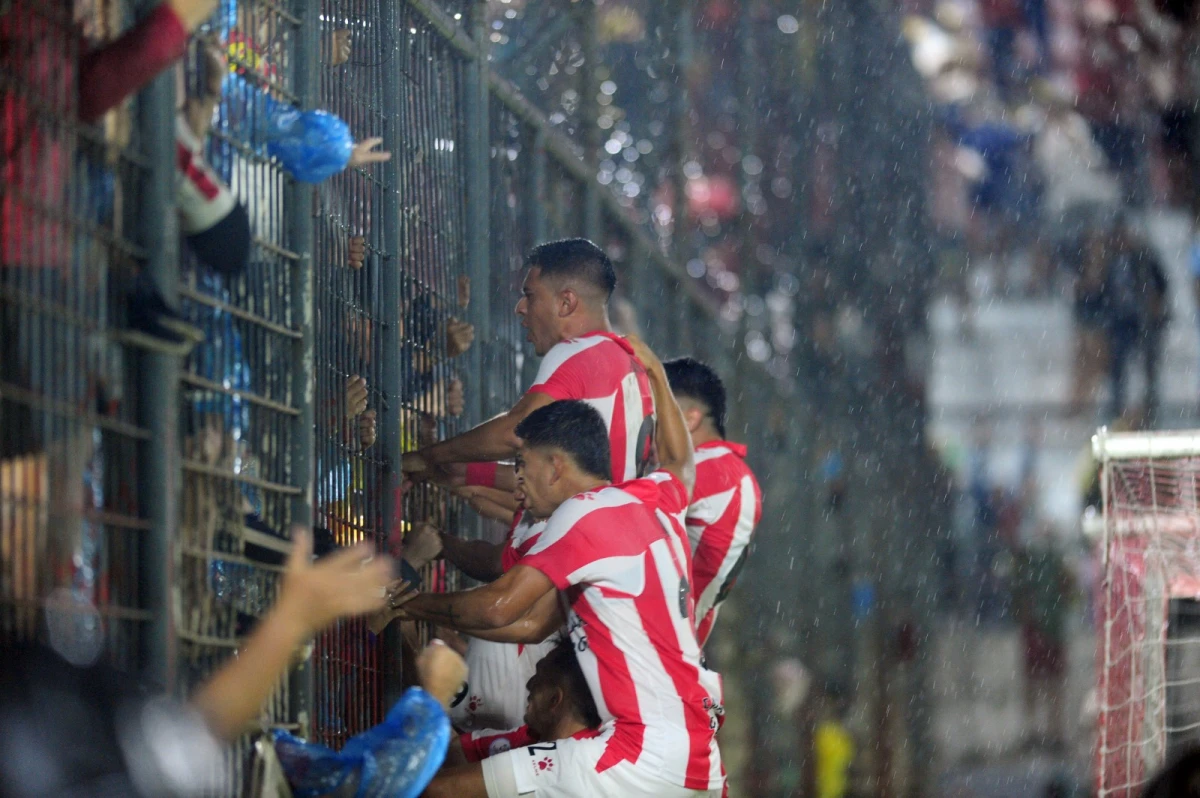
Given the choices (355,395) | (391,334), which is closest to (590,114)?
(391,334)

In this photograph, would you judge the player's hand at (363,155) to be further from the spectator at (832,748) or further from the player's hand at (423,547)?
the spectator at (832,748)

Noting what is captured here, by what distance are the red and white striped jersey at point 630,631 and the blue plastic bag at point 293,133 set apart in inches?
45.6

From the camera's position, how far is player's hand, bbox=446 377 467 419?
22.8ft

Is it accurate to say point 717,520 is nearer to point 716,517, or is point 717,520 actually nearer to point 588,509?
point 716,517

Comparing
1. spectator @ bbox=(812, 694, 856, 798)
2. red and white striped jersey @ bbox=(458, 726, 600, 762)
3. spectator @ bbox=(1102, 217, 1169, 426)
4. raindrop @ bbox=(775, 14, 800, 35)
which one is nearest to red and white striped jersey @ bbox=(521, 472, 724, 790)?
red and white striped jersey @ bbox=(458, 726, 600, 762)

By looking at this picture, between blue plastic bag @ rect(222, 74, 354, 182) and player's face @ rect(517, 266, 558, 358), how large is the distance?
A: 122 centimetres

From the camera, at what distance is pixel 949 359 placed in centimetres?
2261

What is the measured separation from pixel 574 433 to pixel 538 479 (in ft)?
0.56

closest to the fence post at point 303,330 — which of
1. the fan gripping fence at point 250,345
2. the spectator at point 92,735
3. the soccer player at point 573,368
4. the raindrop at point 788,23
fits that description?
the fan gripping fence at point 250,345

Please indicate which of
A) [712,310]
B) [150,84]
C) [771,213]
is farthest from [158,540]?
[771,213]

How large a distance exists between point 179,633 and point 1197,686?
7.18m

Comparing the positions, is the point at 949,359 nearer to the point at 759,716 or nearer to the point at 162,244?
the point at 759,716

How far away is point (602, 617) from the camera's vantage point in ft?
16.9

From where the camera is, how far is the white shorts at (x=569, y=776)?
505cm
